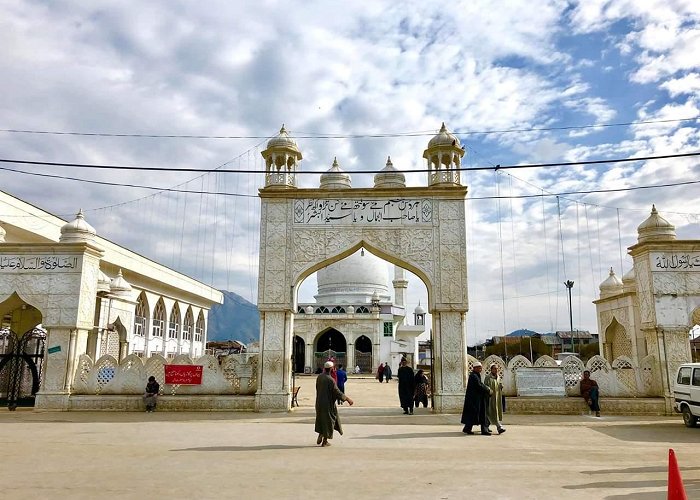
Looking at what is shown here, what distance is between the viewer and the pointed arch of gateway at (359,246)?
13.3m

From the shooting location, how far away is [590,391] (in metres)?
12.8

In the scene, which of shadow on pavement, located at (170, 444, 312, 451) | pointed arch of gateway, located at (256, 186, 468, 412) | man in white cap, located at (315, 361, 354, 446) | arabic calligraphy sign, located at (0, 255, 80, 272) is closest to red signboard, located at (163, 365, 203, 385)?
pointed arch of gateway, located at (256, 186, 468, 412)

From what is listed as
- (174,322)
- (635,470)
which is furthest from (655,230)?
(174,322)

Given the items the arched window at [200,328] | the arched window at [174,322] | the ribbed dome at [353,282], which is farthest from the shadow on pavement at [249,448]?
the arched window at [200,328]

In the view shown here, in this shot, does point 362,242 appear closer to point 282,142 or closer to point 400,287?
point 282,142

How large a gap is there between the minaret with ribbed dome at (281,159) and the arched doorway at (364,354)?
889 inches

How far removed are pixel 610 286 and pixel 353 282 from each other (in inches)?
903

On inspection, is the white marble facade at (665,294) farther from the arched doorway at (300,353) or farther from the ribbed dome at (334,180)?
the arched doorway at (300,353)

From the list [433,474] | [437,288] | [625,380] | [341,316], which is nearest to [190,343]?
[341,316]

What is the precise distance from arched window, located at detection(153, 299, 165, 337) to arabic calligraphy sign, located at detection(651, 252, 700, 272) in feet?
92.5

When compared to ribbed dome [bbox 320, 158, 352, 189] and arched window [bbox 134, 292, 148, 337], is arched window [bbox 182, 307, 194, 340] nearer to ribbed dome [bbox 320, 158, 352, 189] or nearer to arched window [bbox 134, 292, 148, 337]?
arched window [bbox 134, 292, 148, 337]

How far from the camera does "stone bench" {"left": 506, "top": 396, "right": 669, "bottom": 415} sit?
12.8 m

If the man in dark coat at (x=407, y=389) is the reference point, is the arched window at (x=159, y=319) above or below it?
above

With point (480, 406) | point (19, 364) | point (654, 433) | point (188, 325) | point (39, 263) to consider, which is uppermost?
point (39, 263)
